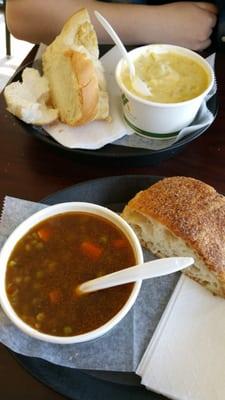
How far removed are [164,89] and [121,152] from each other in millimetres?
182

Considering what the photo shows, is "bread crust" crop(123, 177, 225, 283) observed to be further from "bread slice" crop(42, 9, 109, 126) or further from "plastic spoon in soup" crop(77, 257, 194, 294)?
"bread slice" crop(42, 9, 109, 126)

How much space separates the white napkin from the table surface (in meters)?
0.30

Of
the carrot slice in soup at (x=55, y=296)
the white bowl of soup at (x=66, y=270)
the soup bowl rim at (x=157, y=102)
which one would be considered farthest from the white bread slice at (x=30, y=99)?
the carrot slice in soup at (x=55, y=296)

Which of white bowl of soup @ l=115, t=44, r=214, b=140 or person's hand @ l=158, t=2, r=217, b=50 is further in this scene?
person's hand @ l=158, t=2, r=217, b=50

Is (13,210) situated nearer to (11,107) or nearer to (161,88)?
(11,107)

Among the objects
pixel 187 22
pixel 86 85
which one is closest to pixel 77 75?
pixel 86 85

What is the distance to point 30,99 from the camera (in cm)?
107

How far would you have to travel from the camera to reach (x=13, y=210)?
2.75 ft

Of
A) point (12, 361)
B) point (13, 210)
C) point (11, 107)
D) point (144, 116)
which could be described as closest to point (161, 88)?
point (144, 116)

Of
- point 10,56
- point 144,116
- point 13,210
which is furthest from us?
point 10,56

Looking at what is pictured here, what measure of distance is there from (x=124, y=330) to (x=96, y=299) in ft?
0.24

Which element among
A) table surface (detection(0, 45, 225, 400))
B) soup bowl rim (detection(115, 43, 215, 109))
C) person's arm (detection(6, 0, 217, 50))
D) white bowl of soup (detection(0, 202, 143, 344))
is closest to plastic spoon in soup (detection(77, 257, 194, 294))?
white bowl of soup (detection(0, 202, 143, 344))

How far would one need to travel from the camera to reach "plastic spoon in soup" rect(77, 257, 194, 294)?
654 mm

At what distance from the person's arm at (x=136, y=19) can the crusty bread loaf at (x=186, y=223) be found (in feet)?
2.26
